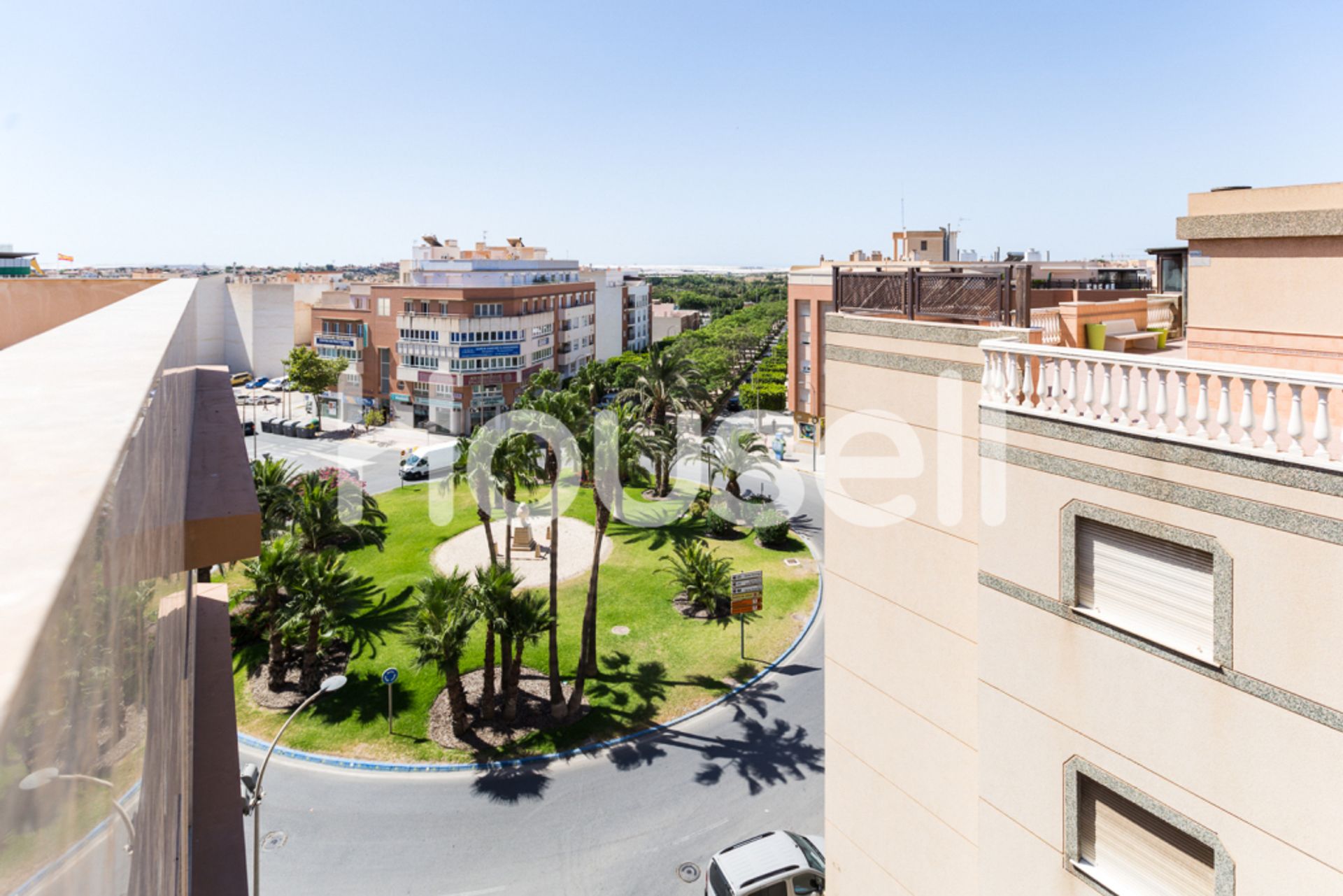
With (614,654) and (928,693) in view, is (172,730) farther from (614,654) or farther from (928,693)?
(614,654)

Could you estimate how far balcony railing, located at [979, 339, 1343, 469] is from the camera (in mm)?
5391

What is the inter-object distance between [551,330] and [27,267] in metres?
47.5

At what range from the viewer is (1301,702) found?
17.6 feet

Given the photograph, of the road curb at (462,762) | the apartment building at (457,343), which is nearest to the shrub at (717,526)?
the road curb at (462,762)

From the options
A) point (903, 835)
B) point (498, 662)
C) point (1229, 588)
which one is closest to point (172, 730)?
point (1229, 588)

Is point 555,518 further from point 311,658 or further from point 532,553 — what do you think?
point 532,553

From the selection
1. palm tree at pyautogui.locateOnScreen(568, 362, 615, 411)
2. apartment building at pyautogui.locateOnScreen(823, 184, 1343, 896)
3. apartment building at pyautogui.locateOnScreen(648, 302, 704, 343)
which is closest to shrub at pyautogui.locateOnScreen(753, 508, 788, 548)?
apartment building at pyautogui.locateOnScreen(823, 184, 1343, 896)

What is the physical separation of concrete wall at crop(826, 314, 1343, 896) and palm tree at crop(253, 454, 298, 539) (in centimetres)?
2000

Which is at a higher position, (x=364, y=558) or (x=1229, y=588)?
(x=1229, y=588)

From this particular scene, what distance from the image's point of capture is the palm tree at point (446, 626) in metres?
18.5

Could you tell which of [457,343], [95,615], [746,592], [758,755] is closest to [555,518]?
[746,592]

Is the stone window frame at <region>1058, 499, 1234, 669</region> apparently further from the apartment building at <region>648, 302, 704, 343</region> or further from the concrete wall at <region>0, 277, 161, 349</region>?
the apartment building at <region>648, 302, 704, 343</region>

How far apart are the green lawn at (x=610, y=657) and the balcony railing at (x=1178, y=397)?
1488cm

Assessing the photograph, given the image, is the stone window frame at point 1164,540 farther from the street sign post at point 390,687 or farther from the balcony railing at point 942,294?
the street sign post at point 390,687
